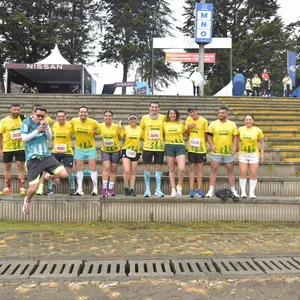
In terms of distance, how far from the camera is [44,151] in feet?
19.5

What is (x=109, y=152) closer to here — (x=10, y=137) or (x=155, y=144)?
(x=155, y=144)

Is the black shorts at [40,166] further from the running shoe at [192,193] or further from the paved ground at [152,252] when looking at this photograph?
the running shoe at [192,193]

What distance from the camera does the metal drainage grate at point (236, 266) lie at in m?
4.01

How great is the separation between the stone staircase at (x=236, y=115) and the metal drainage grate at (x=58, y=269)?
3.00m

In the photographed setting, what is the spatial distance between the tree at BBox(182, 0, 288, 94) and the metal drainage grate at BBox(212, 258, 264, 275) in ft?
116

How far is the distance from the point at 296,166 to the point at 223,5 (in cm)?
3820

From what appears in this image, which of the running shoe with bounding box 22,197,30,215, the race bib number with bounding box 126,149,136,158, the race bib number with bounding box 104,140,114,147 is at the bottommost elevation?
the running shoe with bounding box 22,197,30,215

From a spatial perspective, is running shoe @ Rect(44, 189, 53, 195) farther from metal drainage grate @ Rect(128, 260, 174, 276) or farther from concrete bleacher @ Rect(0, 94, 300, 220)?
metal drainage grate @ Rect(128, 260, 174, 276)

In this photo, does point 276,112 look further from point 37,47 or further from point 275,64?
point 37,47

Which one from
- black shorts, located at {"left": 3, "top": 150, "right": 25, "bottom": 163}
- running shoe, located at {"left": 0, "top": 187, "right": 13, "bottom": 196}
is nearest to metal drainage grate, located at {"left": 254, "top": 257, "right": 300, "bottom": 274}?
running shoe, located at {"left": 0, "top": 187, "right": 13, "bottom": 196}

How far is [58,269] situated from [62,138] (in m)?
3.40

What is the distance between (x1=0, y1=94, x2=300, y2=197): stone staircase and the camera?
24.0 feet

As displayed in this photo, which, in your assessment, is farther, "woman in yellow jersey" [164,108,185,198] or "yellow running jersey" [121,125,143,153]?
"yellow running jersey" [121,125,143,153]

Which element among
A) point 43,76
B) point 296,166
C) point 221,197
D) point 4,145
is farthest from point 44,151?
point 43,76
